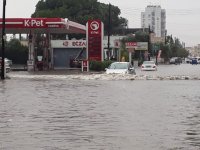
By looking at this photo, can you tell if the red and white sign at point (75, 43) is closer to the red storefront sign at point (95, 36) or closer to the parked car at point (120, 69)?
the red storefront sign at point (95, 36)

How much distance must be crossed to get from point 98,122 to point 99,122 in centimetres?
3

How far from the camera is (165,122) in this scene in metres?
14.7

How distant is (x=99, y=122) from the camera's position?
1470 centimetres

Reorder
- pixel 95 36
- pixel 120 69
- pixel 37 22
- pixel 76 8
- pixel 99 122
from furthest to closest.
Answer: pixel 76 8 < pixel 95 36 < pixel 37 22 < pixel 120 69 < pixel 99 122

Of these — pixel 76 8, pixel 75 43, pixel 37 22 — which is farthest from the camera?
pixel 76 8

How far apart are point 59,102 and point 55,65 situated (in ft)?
159

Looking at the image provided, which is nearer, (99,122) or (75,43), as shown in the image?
(99,122)

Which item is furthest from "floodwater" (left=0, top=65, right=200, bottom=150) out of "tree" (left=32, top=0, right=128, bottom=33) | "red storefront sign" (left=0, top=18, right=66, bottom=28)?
"tree" (left=32, top=0, right=128, bottom=33)

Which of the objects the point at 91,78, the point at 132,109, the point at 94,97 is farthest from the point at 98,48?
the point at 132,109

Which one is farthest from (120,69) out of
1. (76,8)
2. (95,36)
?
(76,8)

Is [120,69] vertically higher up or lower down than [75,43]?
lower down

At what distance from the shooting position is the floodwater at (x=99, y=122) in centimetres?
1121

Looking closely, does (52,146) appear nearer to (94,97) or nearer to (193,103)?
(193,103)

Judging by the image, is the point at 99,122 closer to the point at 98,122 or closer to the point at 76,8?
the point at 98,122
